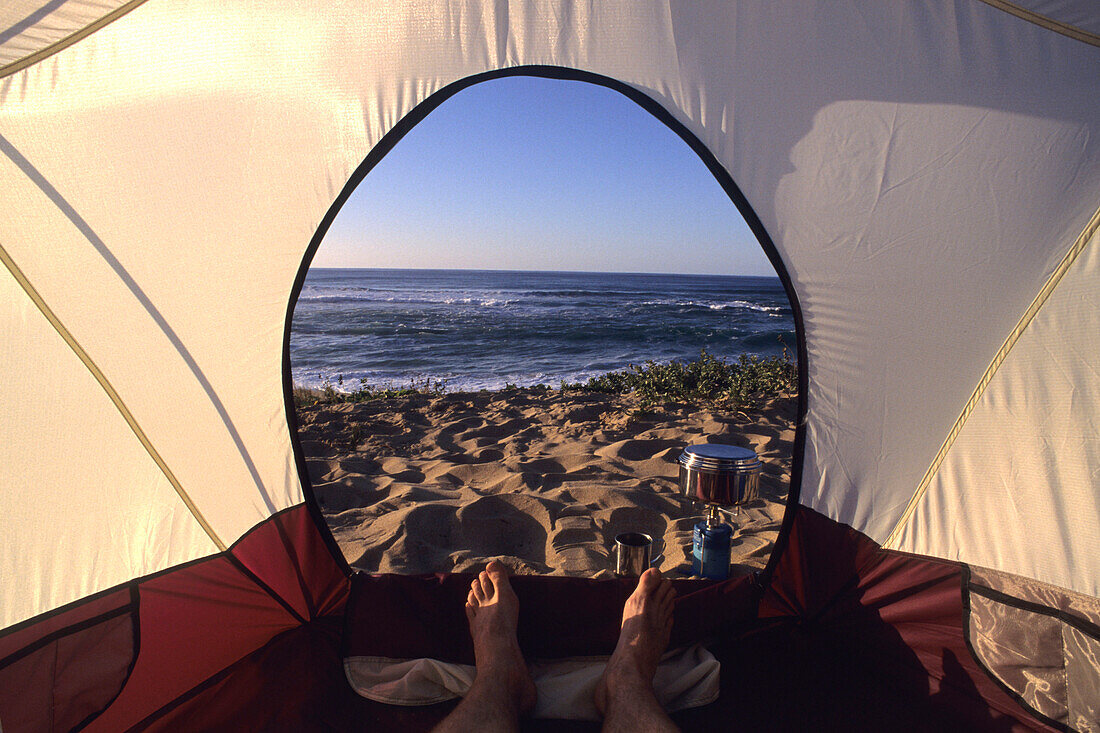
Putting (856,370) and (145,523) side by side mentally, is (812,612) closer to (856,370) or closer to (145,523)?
(856,370)

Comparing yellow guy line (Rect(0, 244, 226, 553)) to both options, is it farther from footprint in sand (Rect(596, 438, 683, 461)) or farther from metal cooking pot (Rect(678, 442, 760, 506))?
footprint in sand (Rect(596, 438, 683, 461))

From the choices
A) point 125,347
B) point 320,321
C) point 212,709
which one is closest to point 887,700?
point 212,709

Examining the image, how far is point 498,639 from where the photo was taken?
5.89 ft

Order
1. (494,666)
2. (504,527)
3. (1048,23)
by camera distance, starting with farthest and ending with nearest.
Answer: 1. (504,527)
2. (494,666)
3. (1048,23)

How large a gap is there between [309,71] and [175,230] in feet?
2.07

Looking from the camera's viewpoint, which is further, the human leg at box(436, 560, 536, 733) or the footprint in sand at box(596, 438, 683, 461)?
the footprint in sand at box(596, 438, 683, 461)

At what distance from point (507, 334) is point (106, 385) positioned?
1503cm

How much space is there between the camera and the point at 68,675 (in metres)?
1.54

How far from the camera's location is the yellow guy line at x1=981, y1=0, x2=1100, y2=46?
4.78ft

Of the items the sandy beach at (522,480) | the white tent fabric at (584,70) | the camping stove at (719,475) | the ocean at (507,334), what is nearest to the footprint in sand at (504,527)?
the sandy beach at (522,480)

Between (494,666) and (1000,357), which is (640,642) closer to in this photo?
(494,666)

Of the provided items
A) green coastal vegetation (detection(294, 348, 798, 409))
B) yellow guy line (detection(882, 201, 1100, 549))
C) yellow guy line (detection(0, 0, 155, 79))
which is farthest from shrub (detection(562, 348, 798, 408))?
yellow guy line (detection(0, 0, 155, 79))

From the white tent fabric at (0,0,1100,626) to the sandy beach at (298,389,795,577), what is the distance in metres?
0.97

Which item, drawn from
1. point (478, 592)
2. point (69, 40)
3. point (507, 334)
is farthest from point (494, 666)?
point (507, 334)
